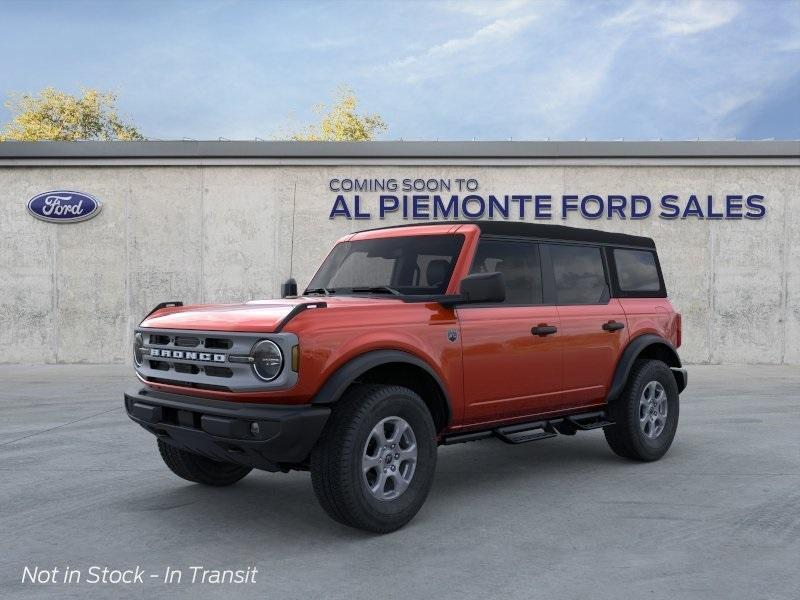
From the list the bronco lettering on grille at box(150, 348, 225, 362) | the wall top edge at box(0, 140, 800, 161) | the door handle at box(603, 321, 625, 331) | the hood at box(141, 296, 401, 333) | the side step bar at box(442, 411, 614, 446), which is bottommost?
the side step bar at box(442, 411, 614, 446)

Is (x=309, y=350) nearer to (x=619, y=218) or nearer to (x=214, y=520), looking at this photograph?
(x=214, y=520)

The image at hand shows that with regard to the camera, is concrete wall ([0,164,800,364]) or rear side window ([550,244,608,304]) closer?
rear side window ([550,244,608,304])

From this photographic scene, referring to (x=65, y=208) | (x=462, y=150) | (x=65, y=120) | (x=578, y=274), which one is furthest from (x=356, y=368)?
(x=65, y=120)

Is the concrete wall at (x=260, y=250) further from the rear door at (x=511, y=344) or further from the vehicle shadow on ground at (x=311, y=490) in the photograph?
the rear door at (x=511, y=344)

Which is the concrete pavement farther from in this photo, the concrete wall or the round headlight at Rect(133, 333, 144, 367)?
the concrete wall

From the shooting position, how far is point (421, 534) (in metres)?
4.18

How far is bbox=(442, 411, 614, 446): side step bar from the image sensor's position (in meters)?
4.83

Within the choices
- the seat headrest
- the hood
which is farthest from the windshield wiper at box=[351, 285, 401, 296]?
the seat headrest

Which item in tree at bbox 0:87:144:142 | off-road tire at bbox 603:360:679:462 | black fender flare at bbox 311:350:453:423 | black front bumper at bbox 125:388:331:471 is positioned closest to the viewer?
black front bumper at bbox 125:388:331:471

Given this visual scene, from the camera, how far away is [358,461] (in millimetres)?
3961

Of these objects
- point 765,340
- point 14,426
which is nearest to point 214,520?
Answer: point 14,426

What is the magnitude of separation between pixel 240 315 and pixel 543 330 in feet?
7.13

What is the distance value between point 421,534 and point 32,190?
13929 mm

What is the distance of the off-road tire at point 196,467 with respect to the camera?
16.6 ft
